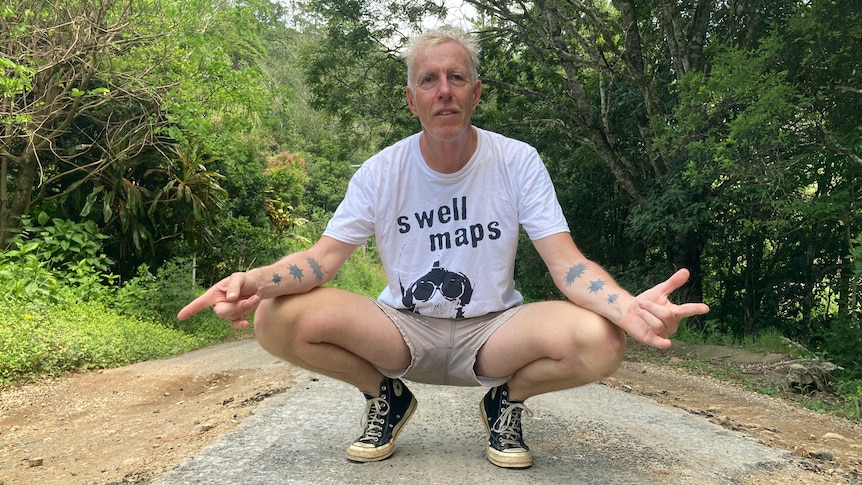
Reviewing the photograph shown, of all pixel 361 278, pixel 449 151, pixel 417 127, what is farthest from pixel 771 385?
pixel 361 278

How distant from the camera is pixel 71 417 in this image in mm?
4199

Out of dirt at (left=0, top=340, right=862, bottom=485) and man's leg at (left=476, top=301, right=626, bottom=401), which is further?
dirt at (left=0, top=340, right=862, bottom=485)

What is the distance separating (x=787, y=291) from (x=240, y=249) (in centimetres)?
834

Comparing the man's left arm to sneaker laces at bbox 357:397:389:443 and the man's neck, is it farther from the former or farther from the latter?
sneaker laces at bbox 357:397:389:443

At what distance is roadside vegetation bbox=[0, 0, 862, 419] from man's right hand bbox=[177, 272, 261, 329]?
388cm

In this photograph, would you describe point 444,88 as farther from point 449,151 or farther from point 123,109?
point 123,109

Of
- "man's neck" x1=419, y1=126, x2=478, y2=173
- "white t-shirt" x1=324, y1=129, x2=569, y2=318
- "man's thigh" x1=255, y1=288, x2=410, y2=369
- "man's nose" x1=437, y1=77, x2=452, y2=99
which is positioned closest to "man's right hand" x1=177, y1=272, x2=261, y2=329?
"man's thigh" x1=255, y1=288, x2=410, y2=369

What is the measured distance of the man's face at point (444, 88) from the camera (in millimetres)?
2277

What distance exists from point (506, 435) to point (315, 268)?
0.90 metres

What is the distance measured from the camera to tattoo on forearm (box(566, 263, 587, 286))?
208cm

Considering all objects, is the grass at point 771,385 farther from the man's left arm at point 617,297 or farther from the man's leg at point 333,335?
the man's leg at point 333,335

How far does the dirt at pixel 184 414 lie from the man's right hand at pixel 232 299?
666mm

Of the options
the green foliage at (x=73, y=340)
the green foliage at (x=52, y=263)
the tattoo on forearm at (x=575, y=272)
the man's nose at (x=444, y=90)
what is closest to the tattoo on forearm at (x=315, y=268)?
the man's nose at (x=444, y=90)

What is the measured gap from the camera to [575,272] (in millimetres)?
2098
